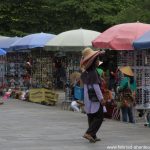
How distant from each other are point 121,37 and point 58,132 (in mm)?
4984

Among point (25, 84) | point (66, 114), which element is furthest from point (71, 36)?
point (25, 84)

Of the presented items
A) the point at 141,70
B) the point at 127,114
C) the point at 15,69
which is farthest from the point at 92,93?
the point at 15,69

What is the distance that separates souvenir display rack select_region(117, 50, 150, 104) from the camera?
56.0 feet

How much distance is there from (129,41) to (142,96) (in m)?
1.68

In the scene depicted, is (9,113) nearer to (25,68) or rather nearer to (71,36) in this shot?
(71,36)

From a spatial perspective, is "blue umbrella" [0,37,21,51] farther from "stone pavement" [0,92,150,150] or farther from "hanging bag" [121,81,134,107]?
"hanging bag" [121,81,134,107]

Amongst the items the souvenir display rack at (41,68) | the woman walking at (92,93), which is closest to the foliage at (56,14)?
the souvenir display rack at (41,68)

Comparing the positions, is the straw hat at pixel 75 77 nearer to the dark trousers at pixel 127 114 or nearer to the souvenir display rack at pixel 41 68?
the dark trousers at pixel 127 114

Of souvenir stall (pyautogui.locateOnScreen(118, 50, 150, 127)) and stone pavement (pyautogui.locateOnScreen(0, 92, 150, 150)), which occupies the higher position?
souvenir stall (pyautogui.locateOnScreen(118, 50, 150, 127))

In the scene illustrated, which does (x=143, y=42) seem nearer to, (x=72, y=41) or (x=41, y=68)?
(x=72, y=41)

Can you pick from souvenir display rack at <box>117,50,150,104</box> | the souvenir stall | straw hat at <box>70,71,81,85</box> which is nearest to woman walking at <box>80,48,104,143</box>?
the souvenir stall

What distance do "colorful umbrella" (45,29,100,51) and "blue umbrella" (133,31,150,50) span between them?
4.66 m

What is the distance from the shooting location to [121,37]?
1748 centimetres

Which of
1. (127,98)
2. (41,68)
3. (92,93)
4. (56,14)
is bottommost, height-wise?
(41,68)
